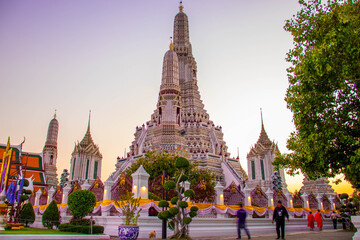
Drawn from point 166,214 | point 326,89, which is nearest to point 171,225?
point 166,214

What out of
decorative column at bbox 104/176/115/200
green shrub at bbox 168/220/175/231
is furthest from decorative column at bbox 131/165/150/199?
green shrub at bbox 168/220/175/231

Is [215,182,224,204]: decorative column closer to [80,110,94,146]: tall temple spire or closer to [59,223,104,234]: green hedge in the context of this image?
[59,223,104,234]: green hedge

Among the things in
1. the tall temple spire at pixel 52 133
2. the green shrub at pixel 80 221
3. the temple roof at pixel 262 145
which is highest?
the tall temple spire at pixel 52 133

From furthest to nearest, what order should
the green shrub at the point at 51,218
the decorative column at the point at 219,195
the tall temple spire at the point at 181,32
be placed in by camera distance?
the tall temple spire at the point at 181,32, the decorative column at the point at 219,195, the green shrub at the point at 51,218

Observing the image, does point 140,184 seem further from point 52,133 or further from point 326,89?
point 52,133

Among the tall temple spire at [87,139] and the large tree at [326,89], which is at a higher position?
the tall temple spire at [87,139]

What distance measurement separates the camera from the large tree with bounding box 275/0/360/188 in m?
10.9

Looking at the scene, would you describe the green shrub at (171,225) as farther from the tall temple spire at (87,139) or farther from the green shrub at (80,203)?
the tall temple spire at (87,139)

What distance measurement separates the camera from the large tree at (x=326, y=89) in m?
10.9

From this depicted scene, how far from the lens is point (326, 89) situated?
1216 cm

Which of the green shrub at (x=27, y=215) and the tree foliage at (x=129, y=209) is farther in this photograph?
the green shrub at (x=27, y=215)

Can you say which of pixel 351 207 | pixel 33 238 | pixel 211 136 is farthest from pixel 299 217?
pixel 211 136

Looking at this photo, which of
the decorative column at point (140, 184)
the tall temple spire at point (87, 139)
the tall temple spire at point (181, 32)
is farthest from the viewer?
the tall temple spire at point (181, 32)

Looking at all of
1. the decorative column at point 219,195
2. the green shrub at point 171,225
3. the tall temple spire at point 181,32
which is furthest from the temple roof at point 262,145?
the green shrub at point 171,225
